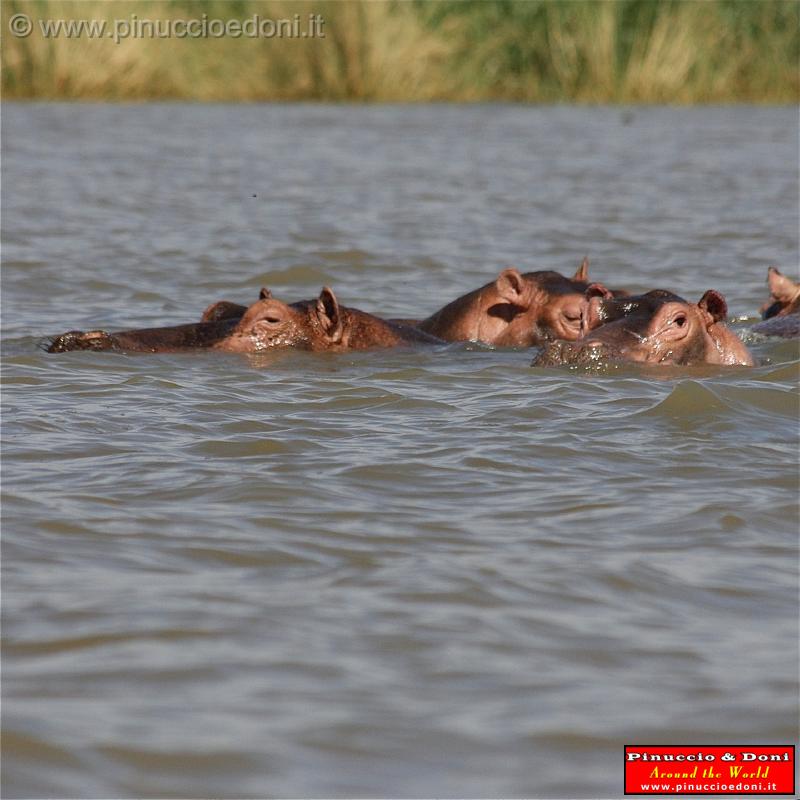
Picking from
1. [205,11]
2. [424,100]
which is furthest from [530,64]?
[205,11]

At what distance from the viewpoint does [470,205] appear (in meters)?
14.4

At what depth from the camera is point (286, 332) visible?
7.79 metres

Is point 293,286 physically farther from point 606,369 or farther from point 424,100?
point 424,100

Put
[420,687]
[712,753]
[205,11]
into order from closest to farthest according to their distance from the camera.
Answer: [712,753], [420,687], [205,11]

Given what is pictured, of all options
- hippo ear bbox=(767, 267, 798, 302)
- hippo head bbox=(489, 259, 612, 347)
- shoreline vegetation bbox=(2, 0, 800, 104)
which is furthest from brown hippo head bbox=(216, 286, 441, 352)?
shoreline vegetation bbox=(2, 0, 800, 104)

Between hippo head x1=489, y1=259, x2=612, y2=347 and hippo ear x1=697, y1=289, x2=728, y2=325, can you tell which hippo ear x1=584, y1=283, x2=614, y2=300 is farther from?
hippo ear x1=697, y1=289, x2=728, y2=325

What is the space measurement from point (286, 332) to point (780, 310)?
268 cm

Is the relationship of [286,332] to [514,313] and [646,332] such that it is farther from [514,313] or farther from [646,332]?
[646,332]

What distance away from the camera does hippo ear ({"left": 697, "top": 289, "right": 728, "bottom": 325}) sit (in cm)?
700

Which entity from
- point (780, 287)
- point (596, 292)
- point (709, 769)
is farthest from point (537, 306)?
point (709, 769)

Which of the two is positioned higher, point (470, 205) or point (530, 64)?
point (530, 64)

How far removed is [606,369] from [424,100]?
19.3 metres

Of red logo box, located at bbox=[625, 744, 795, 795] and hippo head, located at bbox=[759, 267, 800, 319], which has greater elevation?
hippo head, located at bbox=[759, 267, 800, 319]

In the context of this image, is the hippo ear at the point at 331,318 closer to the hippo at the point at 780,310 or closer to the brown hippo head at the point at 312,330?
the brown hippo head at the point at 312,330
